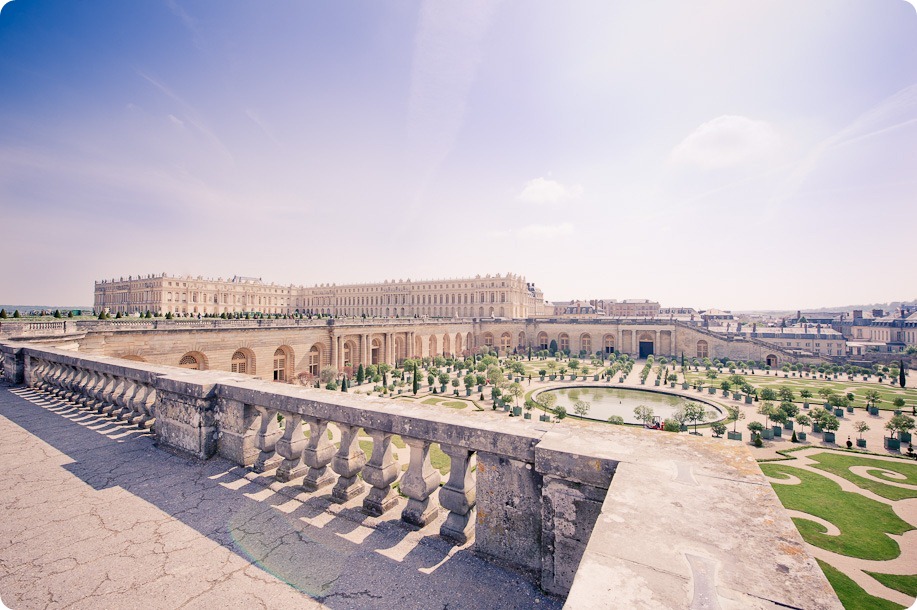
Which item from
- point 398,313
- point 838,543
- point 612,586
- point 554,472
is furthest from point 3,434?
point 398,313

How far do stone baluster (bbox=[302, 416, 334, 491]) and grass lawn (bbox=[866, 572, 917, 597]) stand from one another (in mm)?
13948

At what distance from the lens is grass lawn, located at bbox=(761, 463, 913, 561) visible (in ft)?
38.8

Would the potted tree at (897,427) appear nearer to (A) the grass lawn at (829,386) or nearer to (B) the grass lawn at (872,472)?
(B) the grass lawn at (872,472)

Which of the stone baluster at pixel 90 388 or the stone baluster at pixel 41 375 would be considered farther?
the stone baluster at pixel 41 375

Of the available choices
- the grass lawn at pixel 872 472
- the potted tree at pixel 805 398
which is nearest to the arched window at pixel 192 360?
the grass lawn at pixel 872 472

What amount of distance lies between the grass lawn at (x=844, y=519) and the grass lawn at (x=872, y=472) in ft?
4.06

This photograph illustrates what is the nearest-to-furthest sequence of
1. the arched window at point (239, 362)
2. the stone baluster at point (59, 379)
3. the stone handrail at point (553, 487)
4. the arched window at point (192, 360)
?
1. the stone handrail at point (553, 487)
2. the stone baluster at point (59, 379)
3. the arched window at point (192, 360)
4. the arched window at point (239, 362)

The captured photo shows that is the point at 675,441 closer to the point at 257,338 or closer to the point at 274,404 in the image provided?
the point at 274,404

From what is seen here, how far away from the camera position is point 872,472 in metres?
17.6

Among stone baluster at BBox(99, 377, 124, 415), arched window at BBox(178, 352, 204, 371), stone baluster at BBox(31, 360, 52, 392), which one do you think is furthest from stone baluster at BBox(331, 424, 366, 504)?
arched window at BBox(178, 352, 204, 371)

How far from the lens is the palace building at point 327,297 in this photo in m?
86.6

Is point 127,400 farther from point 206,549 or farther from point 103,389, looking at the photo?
point 206,549

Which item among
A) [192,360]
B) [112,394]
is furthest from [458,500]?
[192,360]

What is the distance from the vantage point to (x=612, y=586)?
171 cm
